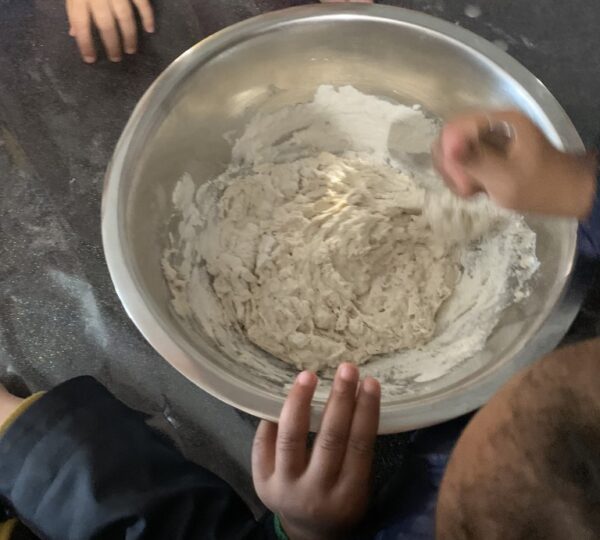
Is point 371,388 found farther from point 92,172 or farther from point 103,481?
point 92,172

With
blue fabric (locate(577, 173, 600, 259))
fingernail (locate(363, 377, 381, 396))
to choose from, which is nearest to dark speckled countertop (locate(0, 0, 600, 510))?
blue fabric (locate(577, 173, 600, 259))

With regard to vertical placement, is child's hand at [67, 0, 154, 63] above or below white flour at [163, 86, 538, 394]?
above

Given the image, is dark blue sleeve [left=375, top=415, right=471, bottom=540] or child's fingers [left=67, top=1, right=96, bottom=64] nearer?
dark blue sleeve [left=375, top=415, right=471, bottom=540]

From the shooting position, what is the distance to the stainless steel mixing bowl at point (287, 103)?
2.15 feet

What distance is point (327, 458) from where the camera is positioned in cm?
64

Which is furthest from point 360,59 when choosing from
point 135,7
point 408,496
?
point 408,496

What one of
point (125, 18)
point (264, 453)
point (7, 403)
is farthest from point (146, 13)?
point (264, 453)

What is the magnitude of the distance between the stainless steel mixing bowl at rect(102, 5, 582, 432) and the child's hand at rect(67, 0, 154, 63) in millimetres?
328

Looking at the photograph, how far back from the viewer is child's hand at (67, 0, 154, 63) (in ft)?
3.35

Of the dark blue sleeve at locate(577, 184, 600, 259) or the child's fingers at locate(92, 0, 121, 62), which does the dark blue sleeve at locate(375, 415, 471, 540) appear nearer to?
the dark blue sleeve at locate(577, 184, 600, 259)

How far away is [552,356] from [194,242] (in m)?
0.53

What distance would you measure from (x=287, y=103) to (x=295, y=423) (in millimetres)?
475

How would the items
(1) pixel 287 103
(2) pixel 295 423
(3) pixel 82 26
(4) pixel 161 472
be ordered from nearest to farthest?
(2) pixel 295 423, (4) pixel 161 472, (1) pixel 287 103, (3) pixel 82 26

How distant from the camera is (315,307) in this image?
81 centimetres
